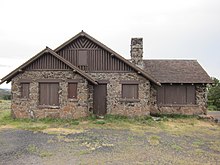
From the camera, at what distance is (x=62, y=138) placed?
1313 centimetres

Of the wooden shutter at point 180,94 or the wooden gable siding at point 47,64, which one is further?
the wooden shutter at point 180,94

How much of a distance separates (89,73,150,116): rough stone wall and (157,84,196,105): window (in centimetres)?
271

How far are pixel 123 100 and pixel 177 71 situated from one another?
20.6ft

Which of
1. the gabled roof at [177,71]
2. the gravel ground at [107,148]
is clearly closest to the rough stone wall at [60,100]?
the gravel ground at [107,148]

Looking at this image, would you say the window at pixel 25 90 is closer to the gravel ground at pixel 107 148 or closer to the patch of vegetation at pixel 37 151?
the gravel ground at pixel 107 148

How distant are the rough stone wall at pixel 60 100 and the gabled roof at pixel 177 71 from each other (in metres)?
6.82

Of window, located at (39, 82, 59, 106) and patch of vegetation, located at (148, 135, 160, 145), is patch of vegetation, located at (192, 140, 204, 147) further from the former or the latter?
window, located at (39, 82, 59, 106)

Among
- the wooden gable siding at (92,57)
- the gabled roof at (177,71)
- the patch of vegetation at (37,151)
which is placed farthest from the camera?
the gabled roof at (177,71)

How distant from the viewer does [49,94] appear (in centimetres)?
1928

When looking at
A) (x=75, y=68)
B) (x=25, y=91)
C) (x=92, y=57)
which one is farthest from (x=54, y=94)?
(x=92, y=57)

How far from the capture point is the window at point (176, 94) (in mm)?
22159

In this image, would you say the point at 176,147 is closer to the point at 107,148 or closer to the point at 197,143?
the point at 197,143

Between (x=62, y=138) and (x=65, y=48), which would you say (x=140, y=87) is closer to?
(x=65, y=48)

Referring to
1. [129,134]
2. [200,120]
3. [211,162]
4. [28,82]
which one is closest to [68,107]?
[28,82]
